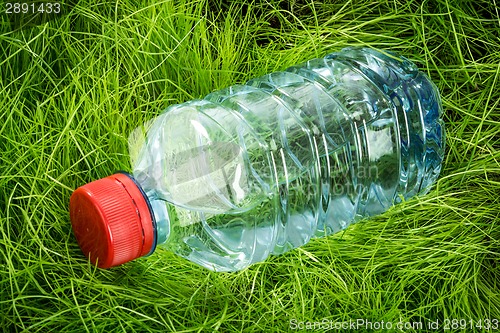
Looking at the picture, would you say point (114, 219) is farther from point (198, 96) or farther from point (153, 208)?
point (198, 96)


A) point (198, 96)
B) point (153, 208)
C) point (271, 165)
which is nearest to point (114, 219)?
point (153, 208)

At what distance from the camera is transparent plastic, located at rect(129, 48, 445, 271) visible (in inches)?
45.9

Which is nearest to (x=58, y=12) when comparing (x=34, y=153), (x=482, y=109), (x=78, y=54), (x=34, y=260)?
(x=78, y=54)

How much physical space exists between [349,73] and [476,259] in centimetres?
41

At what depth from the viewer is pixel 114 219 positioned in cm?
106

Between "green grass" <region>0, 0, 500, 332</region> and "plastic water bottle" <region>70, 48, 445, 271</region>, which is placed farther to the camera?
"green grass" <region>0, 0, 500, 332</region>

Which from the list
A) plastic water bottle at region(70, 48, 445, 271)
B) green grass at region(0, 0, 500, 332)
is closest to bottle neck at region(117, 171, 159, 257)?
plastic water bottle at region(70, 48, 445, 271)

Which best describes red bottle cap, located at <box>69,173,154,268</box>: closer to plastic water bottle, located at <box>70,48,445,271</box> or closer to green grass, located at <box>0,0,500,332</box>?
plastic water bottle, located at <box>70,48,445,271</box>

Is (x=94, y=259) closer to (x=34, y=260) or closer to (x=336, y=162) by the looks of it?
(x=34, y=260)

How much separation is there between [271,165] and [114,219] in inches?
11.3

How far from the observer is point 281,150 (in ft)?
4.07

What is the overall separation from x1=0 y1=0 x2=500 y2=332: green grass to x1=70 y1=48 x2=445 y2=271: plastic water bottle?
0.19 feet

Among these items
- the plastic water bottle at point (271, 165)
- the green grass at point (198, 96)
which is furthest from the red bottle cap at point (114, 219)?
the green grass at point (198, 96)

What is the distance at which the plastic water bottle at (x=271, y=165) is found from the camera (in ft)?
3.65
